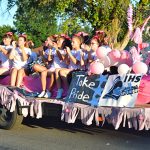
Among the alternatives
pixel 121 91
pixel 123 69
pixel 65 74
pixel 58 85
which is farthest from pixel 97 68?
pixel 58 85

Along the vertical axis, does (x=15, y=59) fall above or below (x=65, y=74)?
above

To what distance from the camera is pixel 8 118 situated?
863 cm

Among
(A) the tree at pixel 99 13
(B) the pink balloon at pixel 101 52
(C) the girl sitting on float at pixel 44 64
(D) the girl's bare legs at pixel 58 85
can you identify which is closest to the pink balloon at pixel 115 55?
(B) the pink balloon at pixel 101 52

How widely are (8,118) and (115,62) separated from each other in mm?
2193

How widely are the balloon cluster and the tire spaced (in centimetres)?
166

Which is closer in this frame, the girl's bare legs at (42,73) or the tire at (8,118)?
the tire at (8,118)

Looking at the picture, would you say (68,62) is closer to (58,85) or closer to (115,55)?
(58,85)

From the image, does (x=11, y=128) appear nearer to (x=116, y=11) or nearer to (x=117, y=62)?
(x=117, y=62)

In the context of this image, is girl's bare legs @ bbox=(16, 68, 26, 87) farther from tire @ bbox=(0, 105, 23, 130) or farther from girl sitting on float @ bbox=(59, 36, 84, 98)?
girl sitting on float @ bbox=(59, 36, 84, 98)

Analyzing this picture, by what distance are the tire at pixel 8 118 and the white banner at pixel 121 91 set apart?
180 cm

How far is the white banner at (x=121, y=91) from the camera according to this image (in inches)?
284

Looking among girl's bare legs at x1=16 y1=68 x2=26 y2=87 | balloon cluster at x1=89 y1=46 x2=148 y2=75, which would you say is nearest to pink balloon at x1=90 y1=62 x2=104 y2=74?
balloon cluster at x1=89 y1=46 x2=148 y2=75

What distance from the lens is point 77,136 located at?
320 inches

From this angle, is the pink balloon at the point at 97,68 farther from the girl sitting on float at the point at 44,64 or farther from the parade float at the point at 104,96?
the girl sitting on float at the point at 44,64
